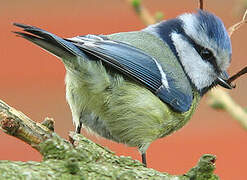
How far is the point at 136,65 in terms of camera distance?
1.77m

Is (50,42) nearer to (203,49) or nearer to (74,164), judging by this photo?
(74,164)

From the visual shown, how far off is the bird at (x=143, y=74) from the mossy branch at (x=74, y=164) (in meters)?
0.33

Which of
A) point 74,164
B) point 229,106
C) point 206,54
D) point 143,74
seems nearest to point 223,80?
point 206,54

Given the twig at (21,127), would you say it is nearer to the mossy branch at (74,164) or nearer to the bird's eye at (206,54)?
the mossy branch at (74,164)

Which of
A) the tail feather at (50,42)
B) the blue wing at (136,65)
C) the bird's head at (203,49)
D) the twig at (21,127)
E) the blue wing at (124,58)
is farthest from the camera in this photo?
the bird's head at (203,49)

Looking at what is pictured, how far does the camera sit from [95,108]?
171cm

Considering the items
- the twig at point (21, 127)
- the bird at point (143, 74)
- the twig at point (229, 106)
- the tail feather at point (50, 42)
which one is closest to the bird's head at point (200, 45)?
the bird at point (143, 74)

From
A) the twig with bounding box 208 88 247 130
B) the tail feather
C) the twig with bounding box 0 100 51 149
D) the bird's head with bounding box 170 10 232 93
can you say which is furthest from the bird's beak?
the twig with bounding box 0 100 51 149

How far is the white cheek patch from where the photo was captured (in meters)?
1.99

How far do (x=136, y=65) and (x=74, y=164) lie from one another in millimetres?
886

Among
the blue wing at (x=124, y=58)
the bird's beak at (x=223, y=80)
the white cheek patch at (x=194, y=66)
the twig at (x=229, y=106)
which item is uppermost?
the white cheek patch at (x=194, y=66)

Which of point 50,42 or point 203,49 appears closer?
point 50,42

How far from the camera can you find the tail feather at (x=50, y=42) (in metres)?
1.29

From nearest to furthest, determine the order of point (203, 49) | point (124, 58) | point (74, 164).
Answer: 1. point (74, 164)
2. point (124, 58)
3. point (203, 49)
